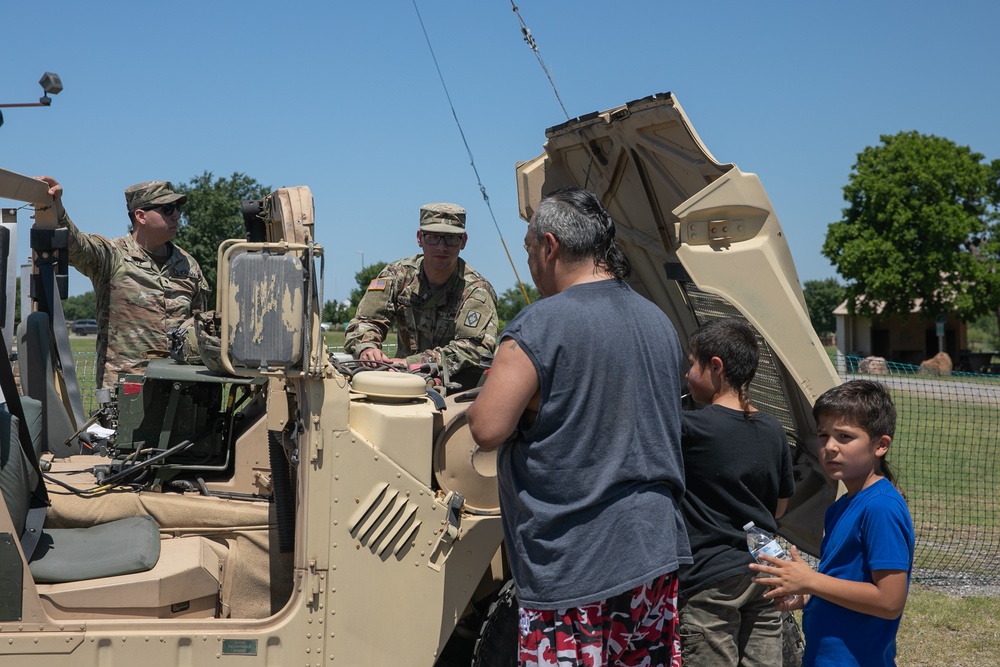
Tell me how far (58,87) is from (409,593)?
2293mm

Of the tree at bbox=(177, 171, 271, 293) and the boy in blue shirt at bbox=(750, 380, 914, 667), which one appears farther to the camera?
the tree at bbox=(177, 171, 271, 293)

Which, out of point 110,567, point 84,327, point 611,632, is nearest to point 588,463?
point 611,632

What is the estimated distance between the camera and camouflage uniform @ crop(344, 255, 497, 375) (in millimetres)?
4590

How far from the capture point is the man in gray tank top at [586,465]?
2404 millimetres

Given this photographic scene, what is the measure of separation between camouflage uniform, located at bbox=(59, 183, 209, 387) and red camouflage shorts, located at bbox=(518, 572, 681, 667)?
10.6 feet

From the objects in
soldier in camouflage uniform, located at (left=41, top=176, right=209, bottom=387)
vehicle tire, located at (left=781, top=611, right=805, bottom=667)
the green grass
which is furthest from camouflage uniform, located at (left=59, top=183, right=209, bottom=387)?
the green grass

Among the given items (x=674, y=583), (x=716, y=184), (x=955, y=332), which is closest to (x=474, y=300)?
(x=716, y=184)

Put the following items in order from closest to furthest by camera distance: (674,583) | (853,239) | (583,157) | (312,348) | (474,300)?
(674,583) < (312,348) < (583,157) < (474,300) < (853,239)

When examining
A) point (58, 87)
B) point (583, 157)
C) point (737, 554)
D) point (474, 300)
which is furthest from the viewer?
point (474, 300)

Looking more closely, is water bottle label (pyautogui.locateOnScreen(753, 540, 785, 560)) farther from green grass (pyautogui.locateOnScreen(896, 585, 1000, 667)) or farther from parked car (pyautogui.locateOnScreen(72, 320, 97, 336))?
parked car (pyautogui.locateOnScreen(72, 320, 97, 336))

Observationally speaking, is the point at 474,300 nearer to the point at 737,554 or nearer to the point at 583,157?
the point at 583,157

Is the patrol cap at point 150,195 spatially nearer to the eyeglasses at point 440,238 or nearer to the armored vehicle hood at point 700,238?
the eyeglasses at point 440,238

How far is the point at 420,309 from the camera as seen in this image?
4867 millimetres

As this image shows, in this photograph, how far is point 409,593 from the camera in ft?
10.1
